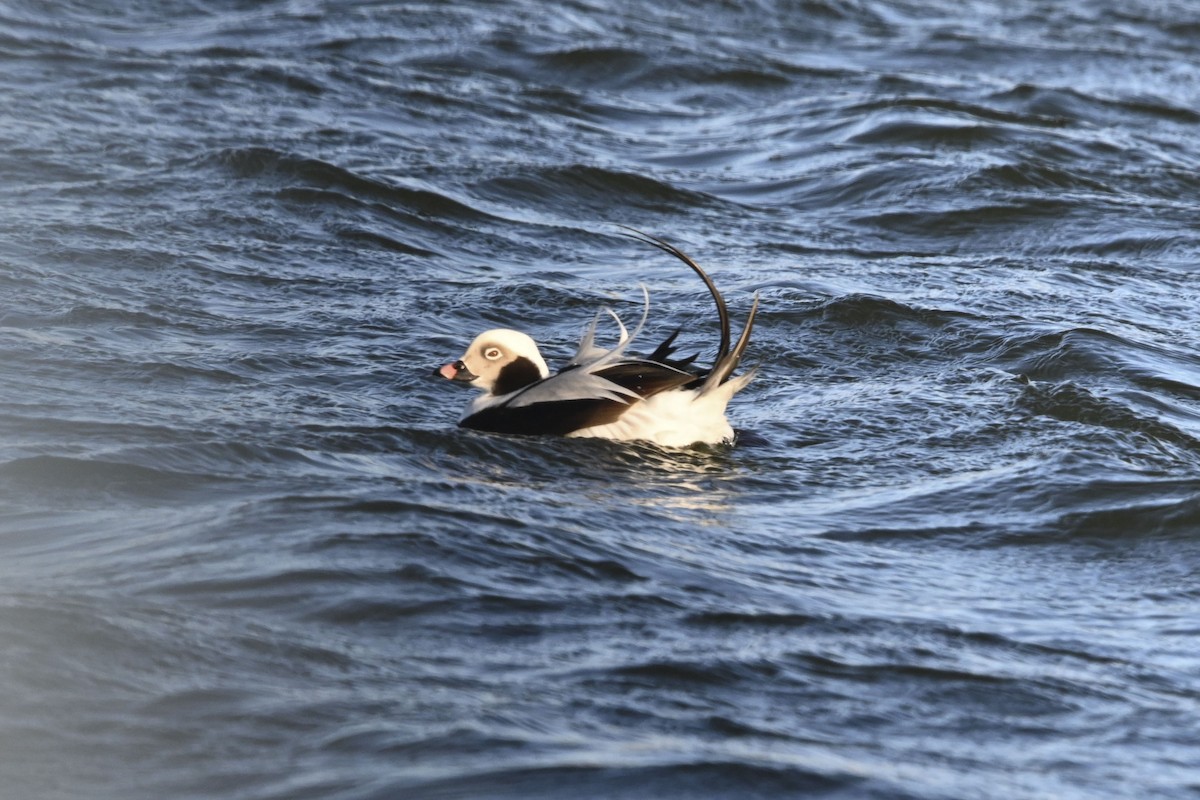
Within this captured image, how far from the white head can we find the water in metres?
0.21

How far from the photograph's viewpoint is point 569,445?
5.89 m

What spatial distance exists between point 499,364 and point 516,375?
8 cm

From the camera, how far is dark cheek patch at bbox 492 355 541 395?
6172mm

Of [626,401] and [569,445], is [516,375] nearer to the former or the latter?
[569,445]

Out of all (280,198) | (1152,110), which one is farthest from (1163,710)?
(1152,110)

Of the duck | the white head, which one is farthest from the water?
the white head

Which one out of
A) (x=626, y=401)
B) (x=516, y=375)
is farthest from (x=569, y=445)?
(x=516, y=375)

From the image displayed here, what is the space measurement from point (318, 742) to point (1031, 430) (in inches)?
139

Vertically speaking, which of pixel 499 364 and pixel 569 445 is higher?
pixel 499 364

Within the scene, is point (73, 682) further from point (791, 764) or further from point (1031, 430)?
point (1031, 430)

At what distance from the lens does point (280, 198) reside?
9039 mm

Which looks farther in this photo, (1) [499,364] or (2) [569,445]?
(1) [499,364]

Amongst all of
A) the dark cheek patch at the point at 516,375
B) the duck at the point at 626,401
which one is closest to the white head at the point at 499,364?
the dark cheek patch at the point at 516,375

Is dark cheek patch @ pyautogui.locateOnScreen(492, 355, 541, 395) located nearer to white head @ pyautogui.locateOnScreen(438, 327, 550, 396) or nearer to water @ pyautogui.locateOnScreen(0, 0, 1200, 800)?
white head @ pyautogui.locateOnScreen(438, 327, 550, 396)
